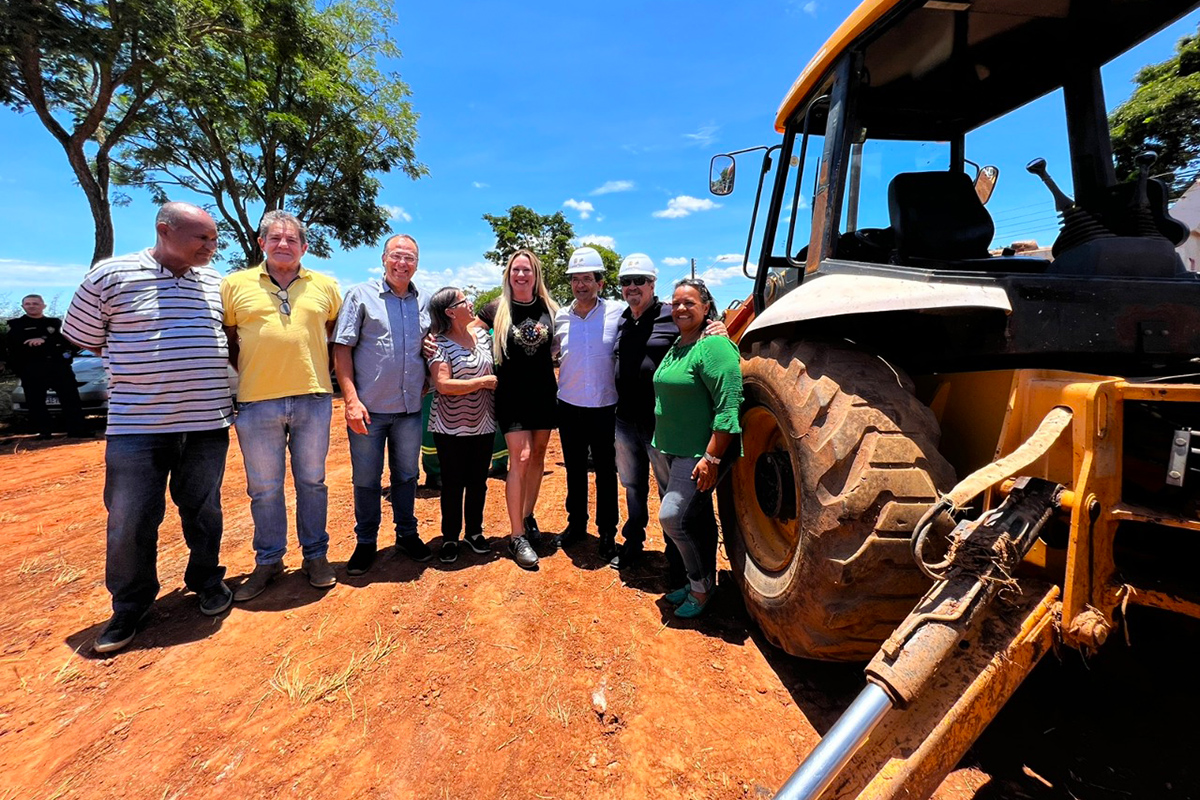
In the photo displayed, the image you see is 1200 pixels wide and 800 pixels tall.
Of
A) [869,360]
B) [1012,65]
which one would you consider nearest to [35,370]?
[869,360]

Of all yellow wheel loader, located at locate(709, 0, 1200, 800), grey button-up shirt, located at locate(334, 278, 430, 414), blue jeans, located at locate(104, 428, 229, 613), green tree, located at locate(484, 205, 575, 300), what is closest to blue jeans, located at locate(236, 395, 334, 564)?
blue jeans, located at locate(104, 428, 229, 613)

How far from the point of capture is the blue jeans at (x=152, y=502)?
2.68 meters

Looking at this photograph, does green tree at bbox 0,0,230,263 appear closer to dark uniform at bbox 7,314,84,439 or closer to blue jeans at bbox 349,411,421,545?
dark uniform at bbox 7,314,84,439

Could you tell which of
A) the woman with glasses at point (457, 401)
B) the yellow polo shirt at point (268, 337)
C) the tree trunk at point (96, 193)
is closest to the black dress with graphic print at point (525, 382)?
the woman with glasses at point (457, 401)

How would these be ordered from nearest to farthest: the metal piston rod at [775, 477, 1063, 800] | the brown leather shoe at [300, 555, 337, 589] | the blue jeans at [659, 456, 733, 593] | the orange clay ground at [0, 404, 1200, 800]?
the metal piston rod at [775, 477, 1063, 800]
the orange clay ground at [0, 404, 1200, 800]
the blue jeans at [659, 456, 733, 593]
the brown leather shoe at [300, 555, 337, 589]

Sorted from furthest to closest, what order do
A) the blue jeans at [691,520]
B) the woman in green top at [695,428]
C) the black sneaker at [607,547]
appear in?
the black sneaker at [607,547], the blue jeans at [691,520], the woman in green top at [695,428]

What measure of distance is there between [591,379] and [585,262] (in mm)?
758

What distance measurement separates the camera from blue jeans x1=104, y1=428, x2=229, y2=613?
8.79 feet

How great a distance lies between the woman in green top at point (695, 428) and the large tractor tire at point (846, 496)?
0.95ft

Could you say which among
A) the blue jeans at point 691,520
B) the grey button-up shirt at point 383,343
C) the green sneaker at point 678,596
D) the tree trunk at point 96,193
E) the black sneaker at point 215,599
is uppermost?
the tree trunk at point 96,193

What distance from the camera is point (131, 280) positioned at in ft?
8.79

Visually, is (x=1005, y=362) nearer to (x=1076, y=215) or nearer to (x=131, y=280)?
(x=1076, y=215)

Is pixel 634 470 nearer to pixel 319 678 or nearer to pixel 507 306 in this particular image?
pixel 507 306

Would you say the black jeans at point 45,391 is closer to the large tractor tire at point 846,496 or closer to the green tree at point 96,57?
the green tree at point 96,57
